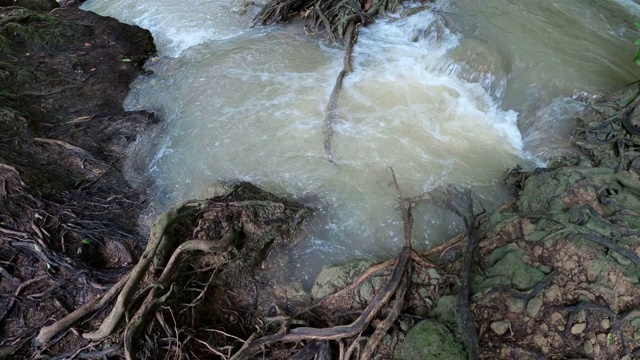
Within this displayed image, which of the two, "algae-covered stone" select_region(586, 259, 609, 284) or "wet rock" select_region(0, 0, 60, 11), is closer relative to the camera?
"algae-covered stone" select_region(586, 259, 609, 284)

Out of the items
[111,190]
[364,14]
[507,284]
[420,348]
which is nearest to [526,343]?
[507,284]

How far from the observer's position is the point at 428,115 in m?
5.74

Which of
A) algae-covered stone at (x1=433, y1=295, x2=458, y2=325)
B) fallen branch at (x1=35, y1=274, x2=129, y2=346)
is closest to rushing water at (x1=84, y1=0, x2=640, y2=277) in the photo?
algae-covered stone at (x1=433, y1=295, x2=458, y2=325)

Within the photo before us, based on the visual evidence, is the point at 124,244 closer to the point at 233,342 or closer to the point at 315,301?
the point at 233,342

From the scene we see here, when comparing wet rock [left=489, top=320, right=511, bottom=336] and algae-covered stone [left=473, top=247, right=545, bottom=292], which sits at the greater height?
algae-covered stone [left=473, top=247, right=545, bottom=292]

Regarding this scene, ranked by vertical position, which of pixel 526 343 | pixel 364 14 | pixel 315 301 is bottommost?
pixel 315 301

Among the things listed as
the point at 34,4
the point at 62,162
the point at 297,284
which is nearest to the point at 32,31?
the point at 34,4

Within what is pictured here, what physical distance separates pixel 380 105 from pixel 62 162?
3967 mm

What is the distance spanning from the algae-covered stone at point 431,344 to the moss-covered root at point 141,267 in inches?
86.1

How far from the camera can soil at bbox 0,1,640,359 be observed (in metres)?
3.31

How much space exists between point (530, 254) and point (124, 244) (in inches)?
148

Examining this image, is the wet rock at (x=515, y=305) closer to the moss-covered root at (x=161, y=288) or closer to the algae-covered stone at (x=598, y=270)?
the algae-covered stone at (x=598, y=270)

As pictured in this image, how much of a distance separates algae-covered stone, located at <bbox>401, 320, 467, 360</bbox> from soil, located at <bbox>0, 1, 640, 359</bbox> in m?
0.01

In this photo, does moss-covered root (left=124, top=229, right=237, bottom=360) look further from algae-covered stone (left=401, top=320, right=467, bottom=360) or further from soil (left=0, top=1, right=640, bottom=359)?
algae-covered stone (left=401, top=320, right=467, bottom=360)
